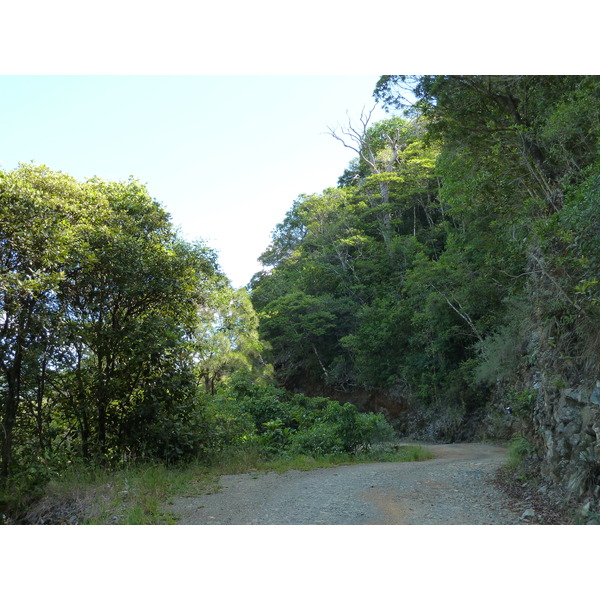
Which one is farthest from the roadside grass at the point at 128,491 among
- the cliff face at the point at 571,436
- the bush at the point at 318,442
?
the cliff face at the point at 571,436

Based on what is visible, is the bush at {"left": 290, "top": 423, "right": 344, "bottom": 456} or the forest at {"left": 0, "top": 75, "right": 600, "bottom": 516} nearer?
the forest at {"left": 0, "top": 75, "right": 600, "bottom": 516}

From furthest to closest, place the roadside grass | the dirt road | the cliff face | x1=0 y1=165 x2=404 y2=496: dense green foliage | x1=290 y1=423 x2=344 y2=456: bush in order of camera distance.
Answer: x1=290 y1=423 x2=344 y2=456: bush < x1=0 y1=165 x2=404 y2=496: dense green foliage < the roadside grass < the dirt road < the cliff face

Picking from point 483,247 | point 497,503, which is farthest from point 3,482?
point 483,247

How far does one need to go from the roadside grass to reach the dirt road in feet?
0.82

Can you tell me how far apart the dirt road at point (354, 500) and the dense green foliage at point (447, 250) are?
71.8 inches

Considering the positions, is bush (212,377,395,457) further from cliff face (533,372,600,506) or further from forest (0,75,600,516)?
cliff face (533,372,600,506)

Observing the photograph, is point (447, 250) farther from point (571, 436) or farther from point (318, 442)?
point (571, 436)

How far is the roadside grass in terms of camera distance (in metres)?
4.48

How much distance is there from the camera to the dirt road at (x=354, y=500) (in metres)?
4.24

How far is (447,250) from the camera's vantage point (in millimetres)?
15531

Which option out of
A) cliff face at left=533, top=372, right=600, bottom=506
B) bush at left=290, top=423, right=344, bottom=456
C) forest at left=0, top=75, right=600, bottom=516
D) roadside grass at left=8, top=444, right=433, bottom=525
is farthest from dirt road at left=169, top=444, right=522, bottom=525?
bush at left=290, top=423, right=344, bottom=456
